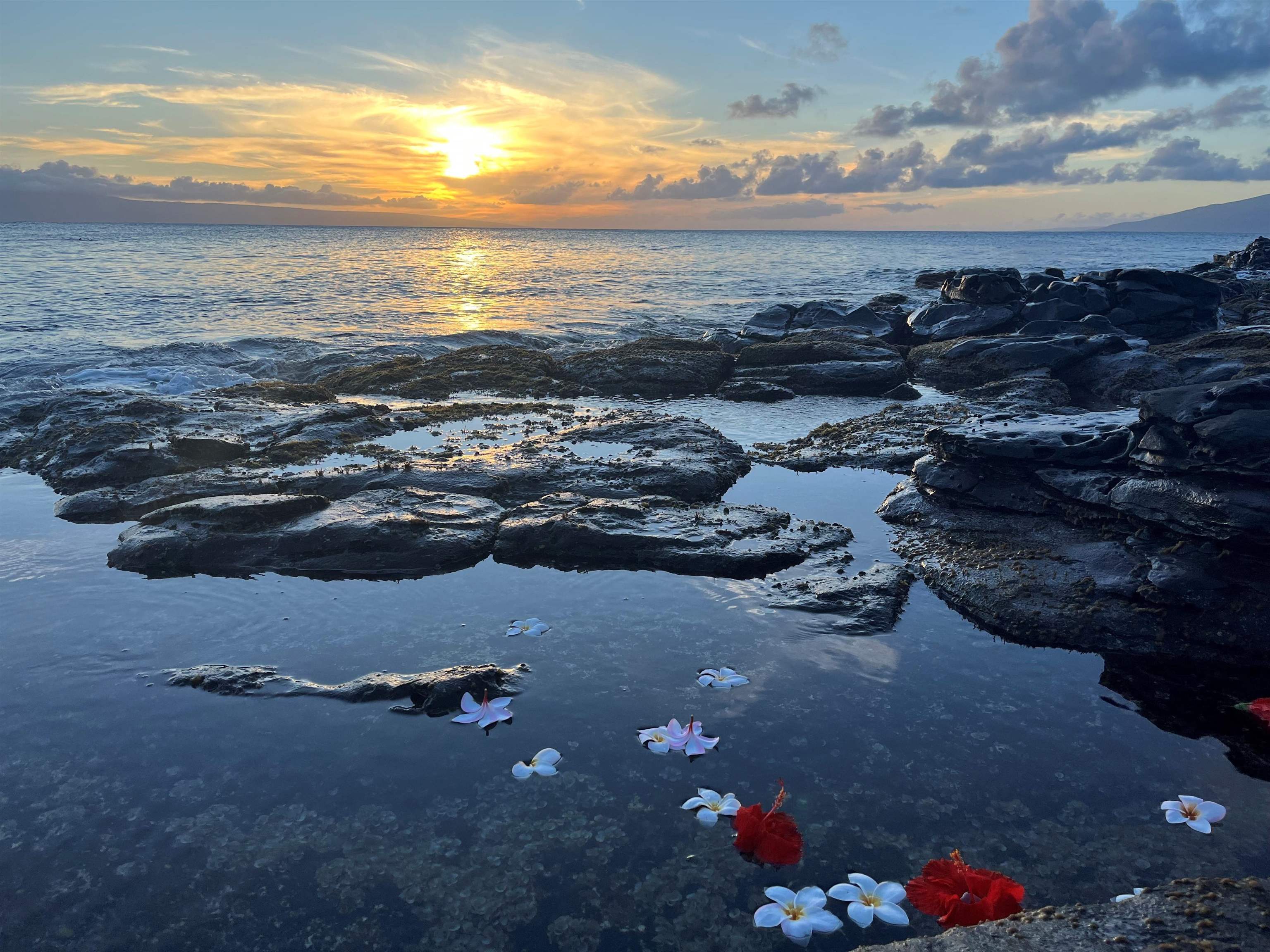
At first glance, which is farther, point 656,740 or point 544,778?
Answer: point 656,740

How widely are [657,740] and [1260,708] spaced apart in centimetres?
376

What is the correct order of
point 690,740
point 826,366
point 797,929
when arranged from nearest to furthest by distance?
1. point 797,929
2. point 690,740
3. point 826,366

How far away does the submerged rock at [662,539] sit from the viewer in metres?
7.12

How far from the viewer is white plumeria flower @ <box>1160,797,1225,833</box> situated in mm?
3863

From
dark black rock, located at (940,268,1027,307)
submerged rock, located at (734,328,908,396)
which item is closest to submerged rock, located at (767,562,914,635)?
submerged rock, located at (734,328,908,396)

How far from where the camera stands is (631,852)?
372 cm

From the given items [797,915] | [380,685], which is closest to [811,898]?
[797,915]

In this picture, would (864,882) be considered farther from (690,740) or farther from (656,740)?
(656,740)

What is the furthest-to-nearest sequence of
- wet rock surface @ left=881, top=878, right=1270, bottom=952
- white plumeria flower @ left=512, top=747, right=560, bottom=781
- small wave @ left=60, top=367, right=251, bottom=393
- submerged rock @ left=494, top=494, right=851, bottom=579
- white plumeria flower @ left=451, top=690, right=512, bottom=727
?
small wave @ left=60, top=367, right=251, bottom=393 < submerged rock @ left=494, top=494, right=851, bottom=579 < white plumeria flower @ left=451, top=690, right=512, bottom=727 < white plumeria flower @ left=512, top=747, right=560, bottom=781 < wet rock surface @ left=881, top=878, right=1270, bottom=952

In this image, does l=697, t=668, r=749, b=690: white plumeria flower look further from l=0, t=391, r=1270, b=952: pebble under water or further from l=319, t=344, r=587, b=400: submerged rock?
l=319, t=344, r=587, b=400: submerged rock

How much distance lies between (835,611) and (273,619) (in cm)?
444

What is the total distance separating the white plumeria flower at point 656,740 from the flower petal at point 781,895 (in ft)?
3.70

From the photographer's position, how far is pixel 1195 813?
12.9 feet

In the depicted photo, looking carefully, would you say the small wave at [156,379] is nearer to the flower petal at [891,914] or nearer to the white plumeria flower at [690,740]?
the white plumeria flower at [690,740]
